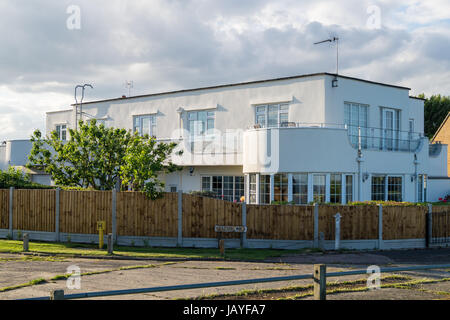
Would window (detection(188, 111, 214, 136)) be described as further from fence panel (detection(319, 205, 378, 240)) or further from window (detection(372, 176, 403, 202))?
fence panel (detection(319, 205, 378, 240))

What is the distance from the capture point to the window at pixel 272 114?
2711 cm

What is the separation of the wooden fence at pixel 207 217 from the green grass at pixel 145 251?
2.46 feet

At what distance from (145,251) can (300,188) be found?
304 inches

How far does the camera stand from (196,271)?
1441 cm

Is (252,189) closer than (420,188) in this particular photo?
Yes

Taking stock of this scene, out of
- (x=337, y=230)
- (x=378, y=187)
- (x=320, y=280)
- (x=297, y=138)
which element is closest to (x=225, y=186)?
(x=297, y=138)

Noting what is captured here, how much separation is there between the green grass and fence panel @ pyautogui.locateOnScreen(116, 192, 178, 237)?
78 cm

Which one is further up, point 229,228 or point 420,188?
point 420,188

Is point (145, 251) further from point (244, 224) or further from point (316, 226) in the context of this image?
point (316, 226)

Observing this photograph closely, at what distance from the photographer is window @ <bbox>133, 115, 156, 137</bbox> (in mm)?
33088
